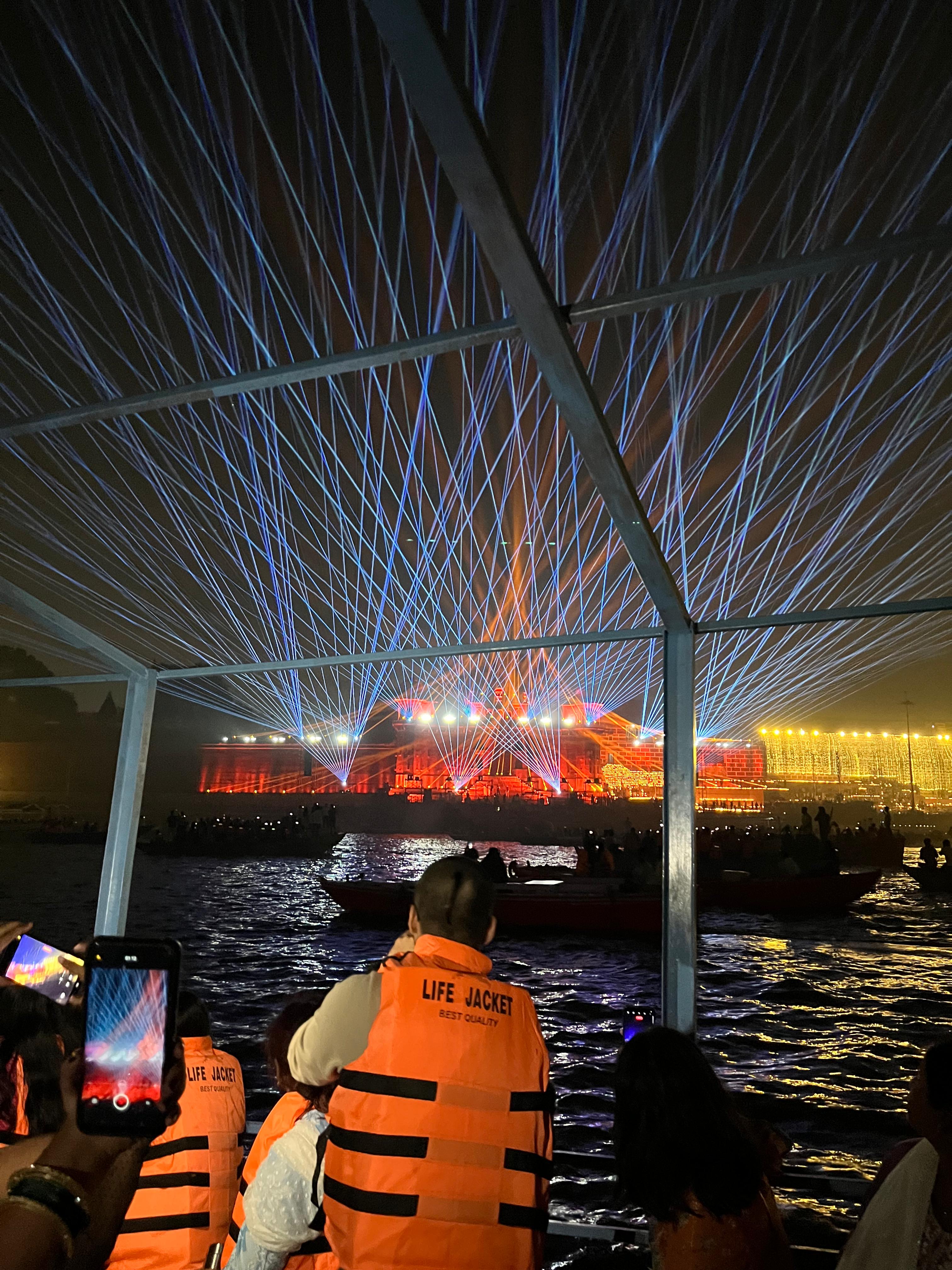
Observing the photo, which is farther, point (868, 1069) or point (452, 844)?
A: point (452, 844)

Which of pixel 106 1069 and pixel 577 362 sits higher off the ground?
pixel 577 362

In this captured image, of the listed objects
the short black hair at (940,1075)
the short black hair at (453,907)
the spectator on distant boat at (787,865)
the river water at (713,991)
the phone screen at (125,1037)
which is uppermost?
the short black hair at (453,907)

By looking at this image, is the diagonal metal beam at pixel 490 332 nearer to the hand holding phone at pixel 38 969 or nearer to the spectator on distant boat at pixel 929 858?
the hand holding phone at pixel 38 969

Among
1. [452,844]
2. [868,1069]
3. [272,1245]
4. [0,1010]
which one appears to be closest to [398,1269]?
[272,1245]

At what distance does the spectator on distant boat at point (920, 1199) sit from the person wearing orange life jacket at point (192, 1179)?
2026 millimetres

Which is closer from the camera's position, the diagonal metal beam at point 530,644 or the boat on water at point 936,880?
the diagonal metal beam at point 530,644

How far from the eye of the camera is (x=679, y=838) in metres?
3.49

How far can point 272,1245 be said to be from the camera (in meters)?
2.17

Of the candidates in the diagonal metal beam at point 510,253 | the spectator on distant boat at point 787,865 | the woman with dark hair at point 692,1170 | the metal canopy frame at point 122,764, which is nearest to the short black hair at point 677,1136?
the woman with dark hair at point 692,1170

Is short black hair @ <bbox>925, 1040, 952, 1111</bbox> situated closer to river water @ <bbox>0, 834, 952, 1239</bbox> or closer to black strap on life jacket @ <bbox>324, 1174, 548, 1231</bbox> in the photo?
black strap on life jacket @ <bbox>324, 1174, 548, 1231</bbox>

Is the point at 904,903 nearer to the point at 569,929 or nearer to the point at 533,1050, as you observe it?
the point at 569,929

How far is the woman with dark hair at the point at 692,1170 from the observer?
224 centimetres

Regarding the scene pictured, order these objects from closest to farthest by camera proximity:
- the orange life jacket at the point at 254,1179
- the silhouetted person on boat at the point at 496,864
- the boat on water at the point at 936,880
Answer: the orange life jacket at the point at 254,1179 < the silhouetted person on boat at the point at 496,864 < the boat on water at the point at 936,880

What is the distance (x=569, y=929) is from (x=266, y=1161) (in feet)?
→ 114
